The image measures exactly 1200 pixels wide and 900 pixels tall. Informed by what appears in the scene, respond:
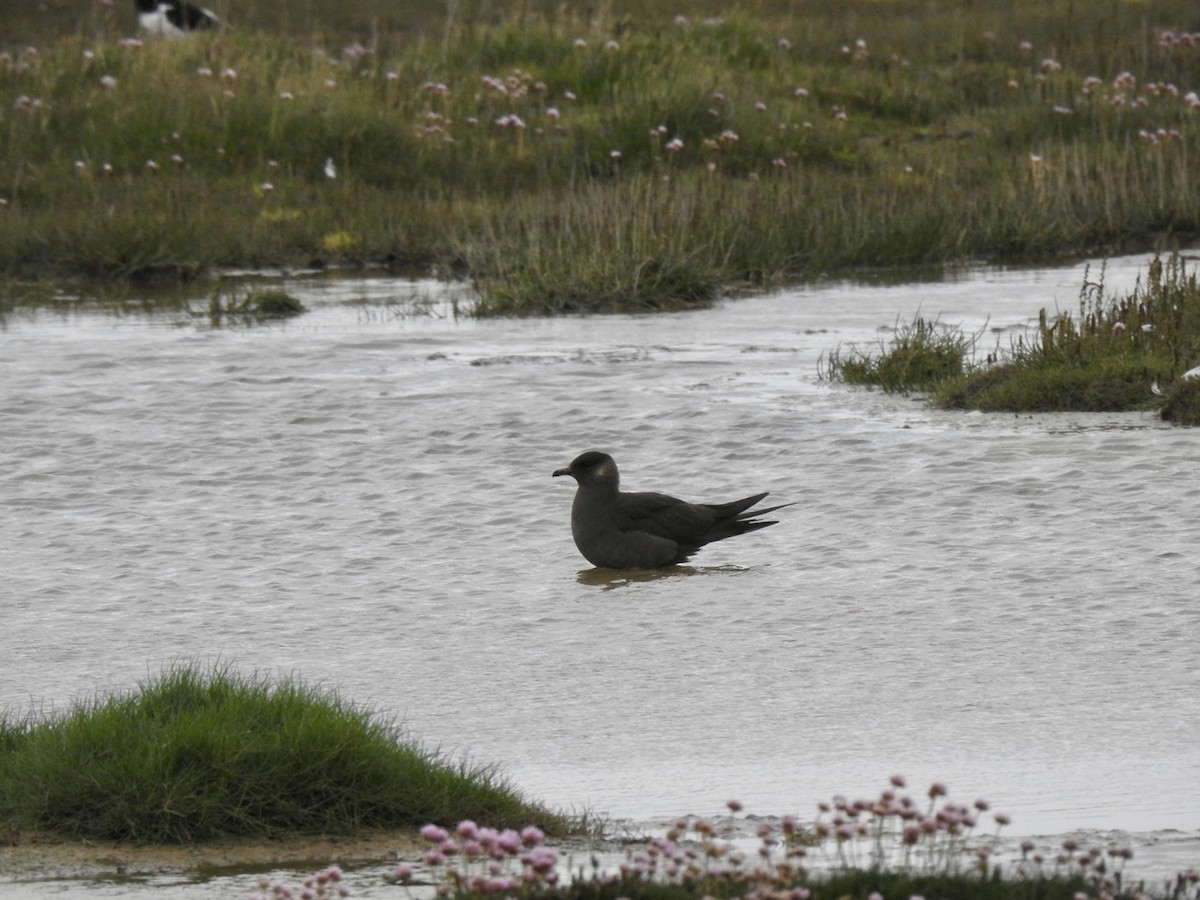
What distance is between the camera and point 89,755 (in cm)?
530

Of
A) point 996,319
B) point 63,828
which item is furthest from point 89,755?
point 996,319

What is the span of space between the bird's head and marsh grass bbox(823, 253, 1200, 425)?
10.9ft

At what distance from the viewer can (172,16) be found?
28750 millimetres

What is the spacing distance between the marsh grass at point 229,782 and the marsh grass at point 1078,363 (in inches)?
254

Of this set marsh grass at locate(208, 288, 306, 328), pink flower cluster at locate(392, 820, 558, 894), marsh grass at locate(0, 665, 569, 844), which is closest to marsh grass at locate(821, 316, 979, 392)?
marsh grass at locate(208, 288, 306, 328)

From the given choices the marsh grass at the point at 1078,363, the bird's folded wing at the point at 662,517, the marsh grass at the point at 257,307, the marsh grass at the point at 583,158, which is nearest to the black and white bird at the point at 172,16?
the marsh grass at the point at 583,158

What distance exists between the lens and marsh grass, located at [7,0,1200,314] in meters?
17.3

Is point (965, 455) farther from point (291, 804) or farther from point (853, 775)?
point (291, 804)

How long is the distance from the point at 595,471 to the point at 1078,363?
3.99 metres

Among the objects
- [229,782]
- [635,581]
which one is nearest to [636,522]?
[635,581]

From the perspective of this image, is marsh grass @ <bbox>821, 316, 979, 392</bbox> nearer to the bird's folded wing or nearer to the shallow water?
the shallow water

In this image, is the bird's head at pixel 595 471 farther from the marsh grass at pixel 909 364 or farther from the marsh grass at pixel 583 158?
the marsh grass at pixel 583 158

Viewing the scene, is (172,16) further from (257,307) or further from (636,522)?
(636,522)

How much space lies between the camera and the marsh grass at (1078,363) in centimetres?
1120
